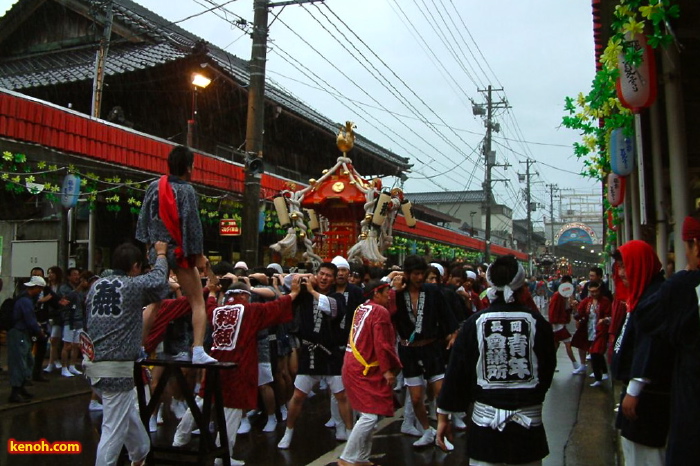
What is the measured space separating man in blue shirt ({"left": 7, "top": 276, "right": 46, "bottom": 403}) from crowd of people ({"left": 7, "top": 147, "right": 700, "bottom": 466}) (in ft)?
0.16

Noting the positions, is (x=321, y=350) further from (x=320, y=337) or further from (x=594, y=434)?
(x=594, y=434)

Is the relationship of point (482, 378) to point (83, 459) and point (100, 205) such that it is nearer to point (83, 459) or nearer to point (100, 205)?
point (83, 459)

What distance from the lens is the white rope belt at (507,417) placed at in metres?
3.85

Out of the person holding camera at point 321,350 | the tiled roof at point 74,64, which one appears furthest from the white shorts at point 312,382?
the tiled roof at point 74,64

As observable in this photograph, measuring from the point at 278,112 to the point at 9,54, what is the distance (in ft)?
25.8

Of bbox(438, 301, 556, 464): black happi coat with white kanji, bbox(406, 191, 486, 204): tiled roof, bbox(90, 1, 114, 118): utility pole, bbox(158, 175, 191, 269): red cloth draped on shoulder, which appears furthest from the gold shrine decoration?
bbox(406, 191, 486, 204): tiled roof

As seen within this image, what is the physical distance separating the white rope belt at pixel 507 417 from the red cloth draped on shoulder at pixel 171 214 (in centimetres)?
264

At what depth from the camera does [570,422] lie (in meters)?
8.46

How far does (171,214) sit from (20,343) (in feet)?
19.6

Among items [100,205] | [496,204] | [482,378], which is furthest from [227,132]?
[496,204]

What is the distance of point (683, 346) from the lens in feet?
11.5

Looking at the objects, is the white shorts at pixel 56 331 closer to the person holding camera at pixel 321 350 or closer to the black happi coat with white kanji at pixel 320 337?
the person holding camera at pixel 321 350

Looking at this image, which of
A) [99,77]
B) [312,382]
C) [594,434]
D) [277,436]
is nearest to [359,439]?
[312,382]

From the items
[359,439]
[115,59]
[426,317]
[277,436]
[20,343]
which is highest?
[115,59]
